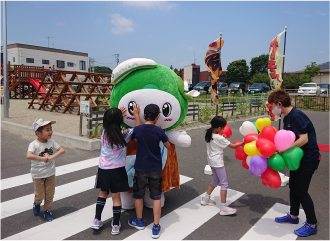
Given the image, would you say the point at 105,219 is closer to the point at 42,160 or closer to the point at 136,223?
the point at 136,223

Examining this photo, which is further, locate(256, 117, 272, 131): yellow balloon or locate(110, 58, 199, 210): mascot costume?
locate(256, 117, 272, 131): yellow balloon

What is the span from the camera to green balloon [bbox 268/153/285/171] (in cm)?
329

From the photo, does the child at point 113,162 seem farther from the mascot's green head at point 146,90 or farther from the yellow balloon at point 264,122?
the yellow balloon at point 264,122

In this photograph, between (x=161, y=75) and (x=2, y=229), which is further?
(x=161, y=75)

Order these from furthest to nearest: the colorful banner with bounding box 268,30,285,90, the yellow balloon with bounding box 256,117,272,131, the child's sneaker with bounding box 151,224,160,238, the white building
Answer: the white building < the colorful banner with bounding box 268,30,285,90 < the yellow balloon with bounding box 256,117,272,131 < the child's sneaker with bounding box 151,224,160,238

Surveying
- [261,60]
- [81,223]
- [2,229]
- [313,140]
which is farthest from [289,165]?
[261,60]

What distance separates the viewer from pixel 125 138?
3.46 metres

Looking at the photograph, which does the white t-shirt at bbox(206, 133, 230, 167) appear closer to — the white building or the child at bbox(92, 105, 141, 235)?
the child at bbox(92, 105, 141, 235)

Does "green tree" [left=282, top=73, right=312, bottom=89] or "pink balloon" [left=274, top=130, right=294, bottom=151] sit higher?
"green tree" [left=282, top=73, right=312, bottom=89]

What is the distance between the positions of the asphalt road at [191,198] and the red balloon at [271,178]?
0.73 metres

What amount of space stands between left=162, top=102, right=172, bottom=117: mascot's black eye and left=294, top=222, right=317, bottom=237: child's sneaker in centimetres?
236

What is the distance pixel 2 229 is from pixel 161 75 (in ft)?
10.0

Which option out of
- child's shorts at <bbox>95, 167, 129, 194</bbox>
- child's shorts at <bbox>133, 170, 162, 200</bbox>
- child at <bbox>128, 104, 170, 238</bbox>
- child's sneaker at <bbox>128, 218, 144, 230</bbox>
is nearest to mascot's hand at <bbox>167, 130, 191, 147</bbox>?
child at <bbox>128, 104, 170, 238</bbox>

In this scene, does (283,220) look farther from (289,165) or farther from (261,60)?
(261,60)
